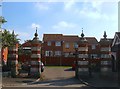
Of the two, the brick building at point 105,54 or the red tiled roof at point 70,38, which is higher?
the red tiled roof at point 70,38

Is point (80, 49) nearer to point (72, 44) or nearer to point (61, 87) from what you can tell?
point (61, 87)

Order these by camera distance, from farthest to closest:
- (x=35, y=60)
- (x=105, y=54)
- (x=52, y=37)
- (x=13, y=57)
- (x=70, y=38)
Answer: (x=70, y=38)
(x=52, y=37)
(x=13, y=57)
(x=105, y=54)
(x=35, y=60)

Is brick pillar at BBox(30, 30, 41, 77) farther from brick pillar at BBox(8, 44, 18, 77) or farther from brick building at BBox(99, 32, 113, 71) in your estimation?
brick building at BBox(99, 32, 113, 71)

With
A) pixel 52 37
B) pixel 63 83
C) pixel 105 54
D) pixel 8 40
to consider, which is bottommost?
pixel 63 83

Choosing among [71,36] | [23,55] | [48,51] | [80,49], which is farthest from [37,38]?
[71,36]

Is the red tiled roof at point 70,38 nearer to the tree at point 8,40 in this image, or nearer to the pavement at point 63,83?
the tree at point 8,40

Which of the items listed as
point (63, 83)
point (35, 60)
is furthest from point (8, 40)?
point (63, 83)

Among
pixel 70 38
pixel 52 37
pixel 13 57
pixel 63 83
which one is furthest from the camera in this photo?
pixel 70 38

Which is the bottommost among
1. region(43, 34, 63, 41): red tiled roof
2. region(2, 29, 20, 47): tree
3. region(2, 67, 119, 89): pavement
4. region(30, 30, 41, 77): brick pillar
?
region(2, 67, 119, 89): pavement

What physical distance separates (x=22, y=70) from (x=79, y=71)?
7.48 m

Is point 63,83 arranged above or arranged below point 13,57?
below

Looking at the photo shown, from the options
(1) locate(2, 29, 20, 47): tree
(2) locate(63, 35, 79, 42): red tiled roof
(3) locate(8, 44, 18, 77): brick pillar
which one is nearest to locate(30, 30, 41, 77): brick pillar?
(3) locate(8, 44, 18, 77): brick pillar

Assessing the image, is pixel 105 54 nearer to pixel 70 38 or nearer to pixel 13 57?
pixel 13 57

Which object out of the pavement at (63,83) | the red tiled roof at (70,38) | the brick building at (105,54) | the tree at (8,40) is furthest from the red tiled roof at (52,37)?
the pavement at (63,83)
